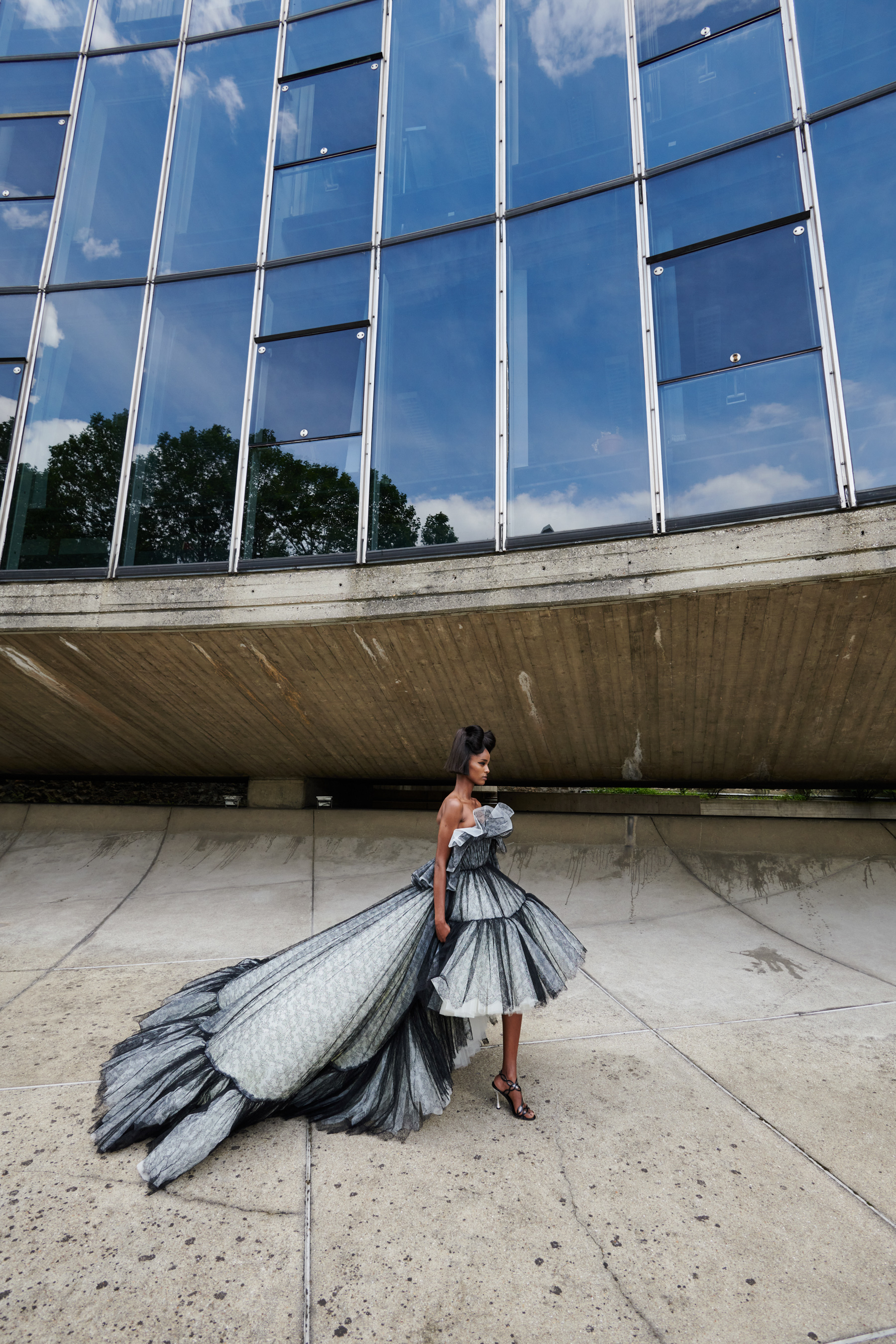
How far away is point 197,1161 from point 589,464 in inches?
267

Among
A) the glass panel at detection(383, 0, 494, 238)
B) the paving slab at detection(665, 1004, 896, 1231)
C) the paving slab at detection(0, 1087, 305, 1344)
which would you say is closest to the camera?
the paving slab at detection(0, 1087, 305, 1344)

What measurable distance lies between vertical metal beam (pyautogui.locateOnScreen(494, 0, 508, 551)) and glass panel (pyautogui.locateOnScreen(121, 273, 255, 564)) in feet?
10.5

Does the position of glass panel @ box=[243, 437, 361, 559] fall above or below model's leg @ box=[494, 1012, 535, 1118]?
above

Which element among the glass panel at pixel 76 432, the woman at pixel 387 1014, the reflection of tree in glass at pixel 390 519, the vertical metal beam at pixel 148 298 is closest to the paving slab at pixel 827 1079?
the woman at pixel 387 1014

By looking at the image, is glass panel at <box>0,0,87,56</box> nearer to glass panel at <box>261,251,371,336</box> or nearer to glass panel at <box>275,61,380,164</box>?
glass panel at <box>275,61,380,164</box>

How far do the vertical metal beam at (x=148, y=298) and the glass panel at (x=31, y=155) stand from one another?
1.59 metres

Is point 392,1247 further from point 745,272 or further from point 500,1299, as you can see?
point 745,272

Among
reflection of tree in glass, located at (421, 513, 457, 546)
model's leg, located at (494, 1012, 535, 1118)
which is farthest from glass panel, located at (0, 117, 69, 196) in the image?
model's leg, located at (494, 1012, 535, 1118)

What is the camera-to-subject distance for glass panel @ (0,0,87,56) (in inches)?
421

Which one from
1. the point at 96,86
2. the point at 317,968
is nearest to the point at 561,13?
the point at 96,86

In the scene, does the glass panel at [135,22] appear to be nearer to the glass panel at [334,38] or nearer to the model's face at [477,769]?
the glass panel at [334,38]

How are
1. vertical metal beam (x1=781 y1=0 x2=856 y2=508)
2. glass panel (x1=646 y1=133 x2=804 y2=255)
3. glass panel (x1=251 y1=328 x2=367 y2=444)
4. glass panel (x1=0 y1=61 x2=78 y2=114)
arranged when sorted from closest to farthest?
vertical metal beam (x1=781 y1=0 x2=856 y2=508)
glass panel (x1=646 y1=133 x2=804 y2=255)
glass panel (x1=251 y1=328 x2=367 y2=444)
glass panel (x1=0 y1=61 x2=78 y2=114)

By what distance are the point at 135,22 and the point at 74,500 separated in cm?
756

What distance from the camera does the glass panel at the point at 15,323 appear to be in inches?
376
